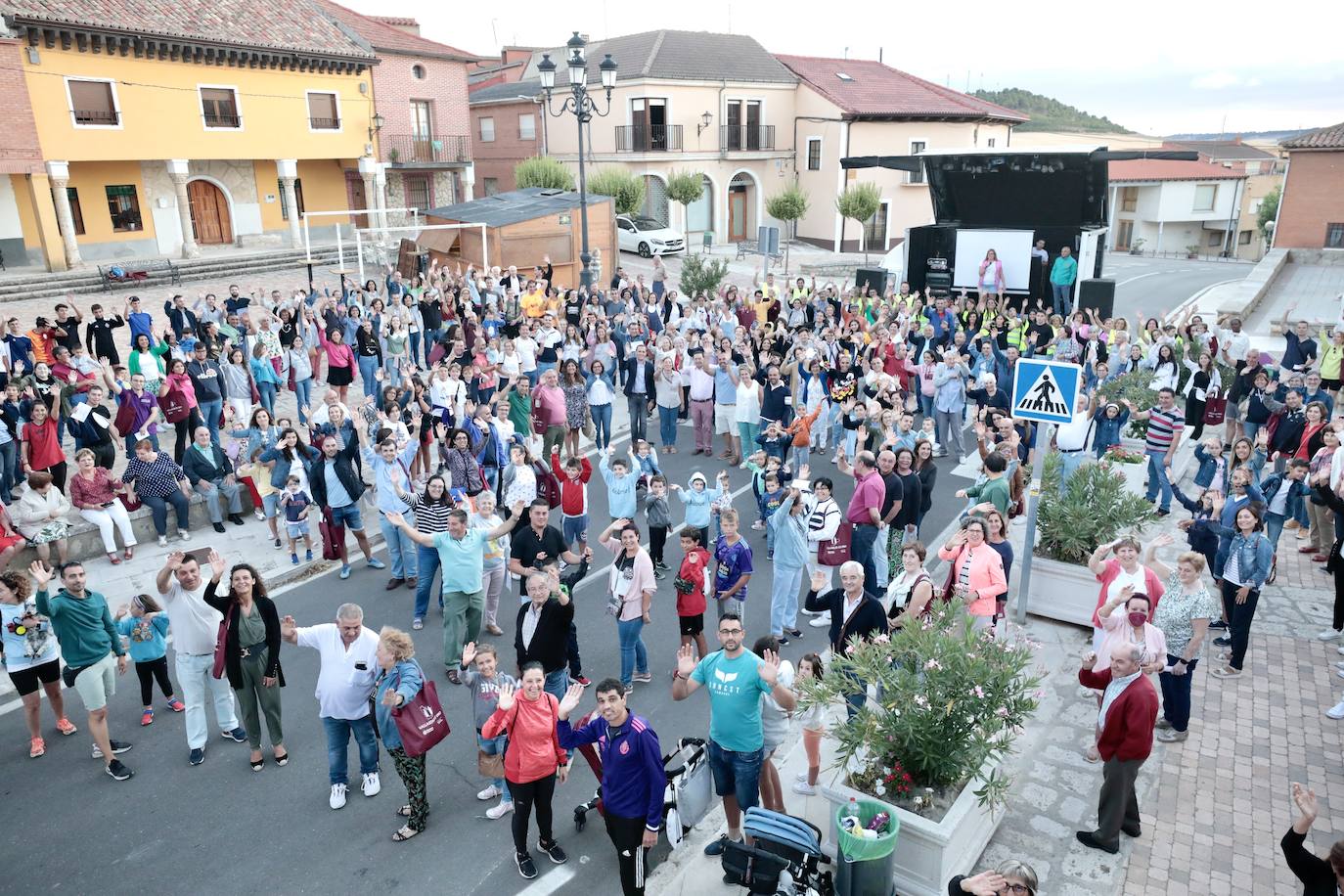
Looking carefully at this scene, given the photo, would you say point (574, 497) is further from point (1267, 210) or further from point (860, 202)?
point (1267, 210)

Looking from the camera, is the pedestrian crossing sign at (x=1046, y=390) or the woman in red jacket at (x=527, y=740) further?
the pedestrian crossing sign at (x=1046, y=390)

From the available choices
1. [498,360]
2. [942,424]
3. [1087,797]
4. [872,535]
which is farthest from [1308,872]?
[498,360]

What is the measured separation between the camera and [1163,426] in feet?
35.9

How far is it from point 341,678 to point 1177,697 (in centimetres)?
612

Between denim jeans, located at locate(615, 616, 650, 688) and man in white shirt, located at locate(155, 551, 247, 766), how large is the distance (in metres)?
3.01

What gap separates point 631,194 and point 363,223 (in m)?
10.5

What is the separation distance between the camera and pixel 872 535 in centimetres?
879

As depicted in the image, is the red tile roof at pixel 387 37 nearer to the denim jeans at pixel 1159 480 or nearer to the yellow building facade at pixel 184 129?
the yellow building facade at pixel 184 129

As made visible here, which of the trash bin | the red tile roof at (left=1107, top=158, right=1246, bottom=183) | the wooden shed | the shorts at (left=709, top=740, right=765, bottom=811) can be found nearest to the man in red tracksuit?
the shorts at (left=709, top=740, right=765, bottom=811)

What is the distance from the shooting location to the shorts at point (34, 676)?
6734 millimetres

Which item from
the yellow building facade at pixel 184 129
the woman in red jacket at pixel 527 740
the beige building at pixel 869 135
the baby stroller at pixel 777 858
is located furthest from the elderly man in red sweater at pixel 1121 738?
the beige building at pixel 869 135

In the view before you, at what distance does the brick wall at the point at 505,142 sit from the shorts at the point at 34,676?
39458 mm

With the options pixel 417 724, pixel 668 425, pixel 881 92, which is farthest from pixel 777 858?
pixel 881 92

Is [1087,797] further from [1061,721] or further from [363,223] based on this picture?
[363,223]
